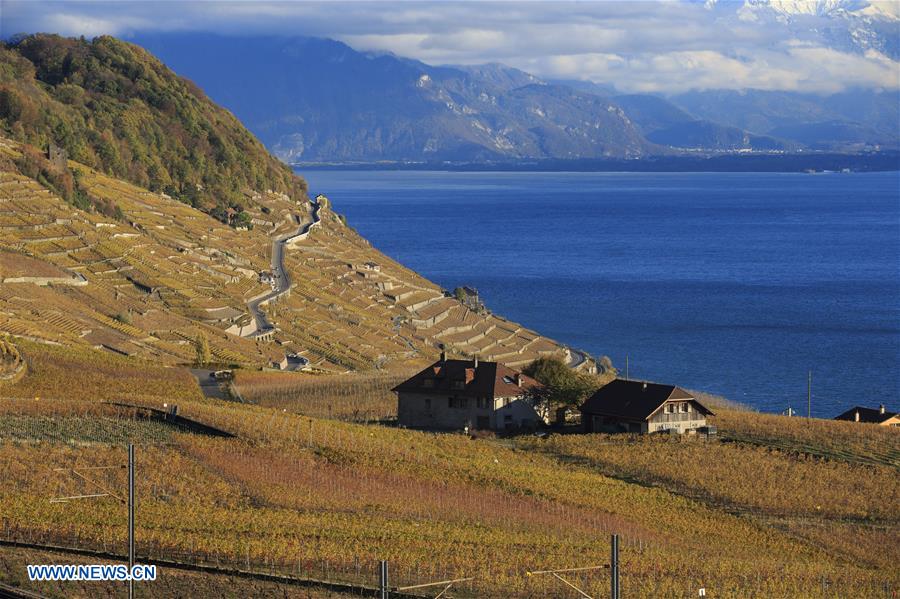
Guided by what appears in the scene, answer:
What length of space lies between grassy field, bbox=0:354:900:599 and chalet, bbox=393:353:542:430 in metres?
3.51

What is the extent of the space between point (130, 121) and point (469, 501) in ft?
348

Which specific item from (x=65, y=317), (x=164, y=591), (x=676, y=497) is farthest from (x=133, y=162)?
(x=164, y=591)

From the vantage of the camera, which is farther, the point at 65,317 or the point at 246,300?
the point at 246,300

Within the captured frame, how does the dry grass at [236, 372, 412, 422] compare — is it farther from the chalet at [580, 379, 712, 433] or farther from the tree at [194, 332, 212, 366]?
the chalet at [580, 379, 712, 433]

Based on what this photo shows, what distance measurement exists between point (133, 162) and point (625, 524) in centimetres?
10253

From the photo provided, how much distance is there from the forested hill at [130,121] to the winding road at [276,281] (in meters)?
7.10

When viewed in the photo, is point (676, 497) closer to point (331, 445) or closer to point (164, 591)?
point (331, 445)

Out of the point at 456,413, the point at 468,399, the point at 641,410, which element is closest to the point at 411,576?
the point at 641,410

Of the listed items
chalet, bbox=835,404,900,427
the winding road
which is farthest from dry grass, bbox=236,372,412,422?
chalet, bbox=835,404,900,427

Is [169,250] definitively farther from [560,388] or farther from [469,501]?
[469,501]

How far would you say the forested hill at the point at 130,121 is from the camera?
12156 centimetres

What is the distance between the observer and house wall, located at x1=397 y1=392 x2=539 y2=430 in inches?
2108

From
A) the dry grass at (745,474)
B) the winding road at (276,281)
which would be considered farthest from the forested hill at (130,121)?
the dry grass at (745,474)

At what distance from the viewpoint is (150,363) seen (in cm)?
5991
